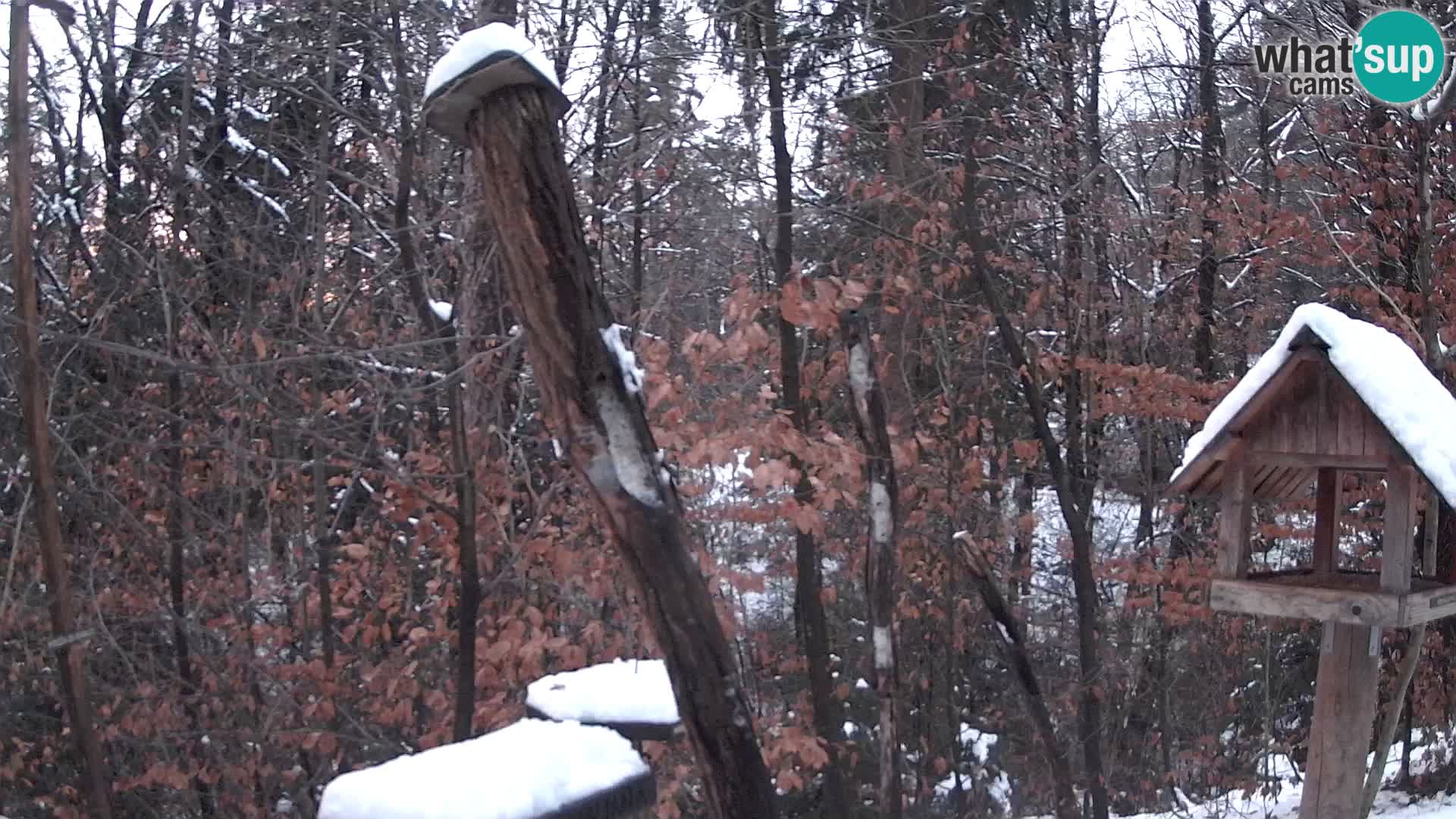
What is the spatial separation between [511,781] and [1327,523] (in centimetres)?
340

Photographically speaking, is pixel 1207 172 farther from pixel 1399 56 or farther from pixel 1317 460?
pixel 1317 460

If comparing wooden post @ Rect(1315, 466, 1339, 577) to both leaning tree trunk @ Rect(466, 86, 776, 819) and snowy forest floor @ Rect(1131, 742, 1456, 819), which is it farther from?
snowy forest floor @ Rect(1131, 742, 1456, 819)

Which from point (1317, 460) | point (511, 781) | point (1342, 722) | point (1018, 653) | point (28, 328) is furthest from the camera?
point (1018, 653)

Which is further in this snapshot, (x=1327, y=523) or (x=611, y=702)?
(x=1327, y=523)

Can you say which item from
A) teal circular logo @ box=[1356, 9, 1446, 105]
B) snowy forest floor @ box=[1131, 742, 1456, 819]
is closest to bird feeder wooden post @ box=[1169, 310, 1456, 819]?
snowy forest floor @ box=[1131, 742, 1456, 819]

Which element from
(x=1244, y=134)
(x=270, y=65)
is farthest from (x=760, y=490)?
(x=1244, y=134)

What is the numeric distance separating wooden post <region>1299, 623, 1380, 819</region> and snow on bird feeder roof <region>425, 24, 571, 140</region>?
3.26 meters

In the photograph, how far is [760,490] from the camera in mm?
6926

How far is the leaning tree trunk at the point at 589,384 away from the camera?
115 inches

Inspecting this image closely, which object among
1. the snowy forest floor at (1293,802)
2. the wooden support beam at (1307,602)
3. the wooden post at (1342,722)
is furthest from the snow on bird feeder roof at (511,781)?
the snowy forest floor at (1293,802)

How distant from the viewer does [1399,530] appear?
12.4 ft

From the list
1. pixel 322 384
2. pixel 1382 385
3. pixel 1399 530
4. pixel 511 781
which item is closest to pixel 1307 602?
pixel 1399 530

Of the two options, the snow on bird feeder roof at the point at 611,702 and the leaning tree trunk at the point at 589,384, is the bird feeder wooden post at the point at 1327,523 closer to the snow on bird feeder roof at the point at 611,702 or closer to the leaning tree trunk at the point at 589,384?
the leaning tree trunk at the point at 589,384

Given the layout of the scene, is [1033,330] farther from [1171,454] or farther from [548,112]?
[548,112]
